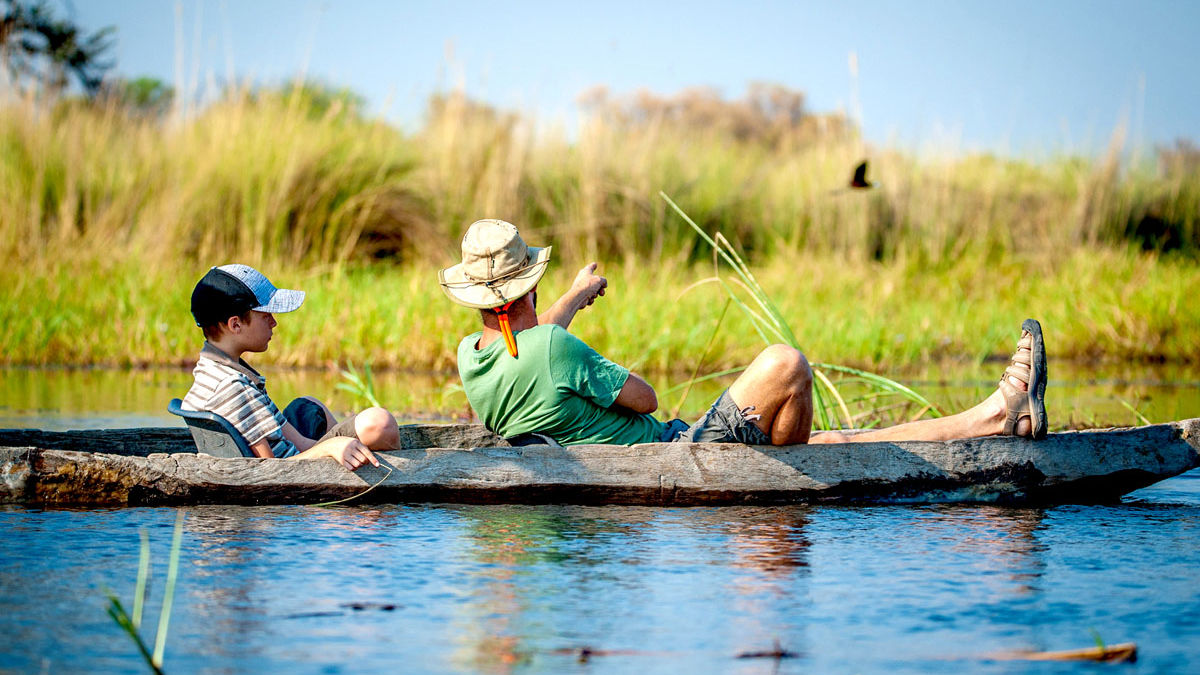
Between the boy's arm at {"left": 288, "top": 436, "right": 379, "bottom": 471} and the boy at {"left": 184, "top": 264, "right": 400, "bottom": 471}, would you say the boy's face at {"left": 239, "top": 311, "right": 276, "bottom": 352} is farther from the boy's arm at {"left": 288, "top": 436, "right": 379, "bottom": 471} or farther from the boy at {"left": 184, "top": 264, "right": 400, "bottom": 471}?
the boy's arm at {"left": 288, "top": 436, "right": 379, "bottom": 471}

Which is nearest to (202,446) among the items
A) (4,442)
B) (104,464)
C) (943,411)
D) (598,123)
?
(104,464)

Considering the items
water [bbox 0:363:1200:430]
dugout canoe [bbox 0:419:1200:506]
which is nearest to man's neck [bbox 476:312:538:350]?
dugout canoe [bbox 0:419:1200:506]

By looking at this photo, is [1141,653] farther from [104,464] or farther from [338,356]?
[338,356]

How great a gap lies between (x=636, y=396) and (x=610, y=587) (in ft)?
4.11

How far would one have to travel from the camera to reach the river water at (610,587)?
313 cm

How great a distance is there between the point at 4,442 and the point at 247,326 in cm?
120

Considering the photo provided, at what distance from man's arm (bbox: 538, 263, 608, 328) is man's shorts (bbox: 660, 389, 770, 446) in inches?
23.7

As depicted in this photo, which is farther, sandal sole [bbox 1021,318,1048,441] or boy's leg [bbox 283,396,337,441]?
boy's leg [bbox 283,396,337,441]

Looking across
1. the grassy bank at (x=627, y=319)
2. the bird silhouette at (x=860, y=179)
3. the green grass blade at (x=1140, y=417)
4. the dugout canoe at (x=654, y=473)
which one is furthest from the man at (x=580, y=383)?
the grassy bank at (x=627, y=319)

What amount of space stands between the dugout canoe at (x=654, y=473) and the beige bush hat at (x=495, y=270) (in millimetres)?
542

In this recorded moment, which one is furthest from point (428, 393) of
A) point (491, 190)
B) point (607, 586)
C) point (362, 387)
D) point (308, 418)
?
point (491, 190)

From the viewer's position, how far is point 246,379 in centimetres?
479

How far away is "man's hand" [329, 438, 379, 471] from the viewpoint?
4758 mm

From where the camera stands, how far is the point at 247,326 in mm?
4871
